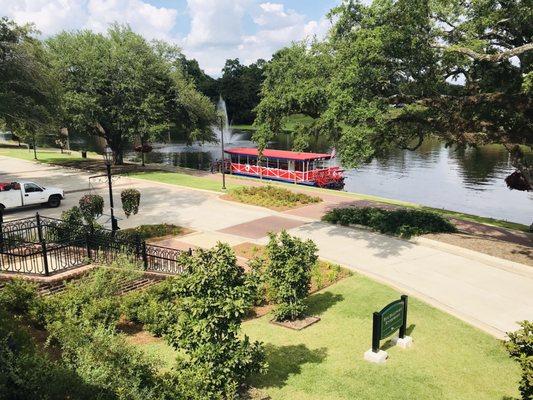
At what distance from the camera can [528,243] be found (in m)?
18.5

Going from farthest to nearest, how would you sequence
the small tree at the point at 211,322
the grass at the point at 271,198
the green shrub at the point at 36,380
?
the grass at the point at 271,198 → the small tree at the point at 211,322 → the green shrub at the point at 36,380

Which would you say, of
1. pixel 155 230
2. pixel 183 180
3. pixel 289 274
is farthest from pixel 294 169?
pixel 289 274

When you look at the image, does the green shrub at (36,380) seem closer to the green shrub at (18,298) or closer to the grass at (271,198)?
the green shrub at (18,298)

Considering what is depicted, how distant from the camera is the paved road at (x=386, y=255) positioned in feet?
41.8

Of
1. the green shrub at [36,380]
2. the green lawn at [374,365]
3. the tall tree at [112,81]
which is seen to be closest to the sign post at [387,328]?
the green lawn at [374,365]

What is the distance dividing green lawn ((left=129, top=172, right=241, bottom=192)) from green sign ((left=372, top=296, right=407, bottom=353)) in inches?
828

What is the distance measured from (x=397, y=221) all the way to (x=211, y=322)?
14.3 metres

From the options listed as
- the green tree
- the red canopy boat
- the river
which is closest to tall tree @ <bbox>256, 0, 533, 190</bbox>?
the river

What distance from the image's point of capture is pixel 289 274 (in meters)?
11.2

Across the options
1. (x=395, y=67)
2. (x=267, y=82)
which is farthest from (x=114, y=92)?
(x=395, y=67)

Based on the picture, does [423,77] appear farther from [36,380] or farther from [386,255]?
[36,380]

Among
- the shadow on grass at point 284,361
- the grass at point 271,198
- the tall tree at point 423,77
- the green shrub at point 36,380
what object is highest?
the tall tree at point 423,77

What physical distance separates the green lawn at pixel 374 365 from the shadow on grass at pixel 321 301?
73mm

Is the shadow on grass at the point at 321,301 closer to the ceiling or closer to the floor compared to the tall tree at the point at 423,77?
closer to the floor
